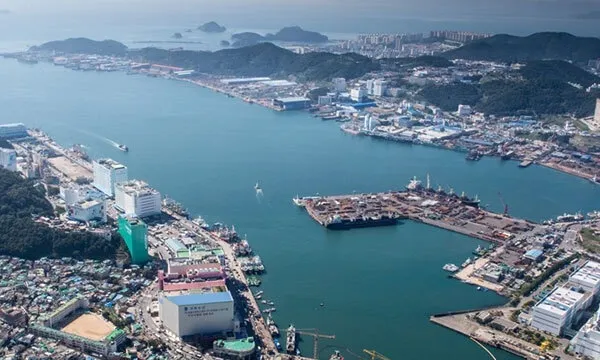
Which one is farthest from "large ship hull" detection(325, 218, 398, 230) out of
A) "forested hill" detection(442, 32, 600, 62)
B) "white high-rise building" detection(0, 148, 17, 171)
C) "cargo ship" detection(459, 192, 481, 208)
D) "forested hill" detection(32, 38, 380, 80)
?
"forested hill" detection(442, 32, 600, 62)

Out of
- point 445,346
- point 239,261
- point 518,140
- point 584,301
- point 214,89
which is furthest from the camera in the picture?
point 214,89

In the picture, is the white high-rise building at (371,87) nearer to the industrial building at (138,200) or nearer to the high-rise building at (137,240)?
the industrial building at (138,200)

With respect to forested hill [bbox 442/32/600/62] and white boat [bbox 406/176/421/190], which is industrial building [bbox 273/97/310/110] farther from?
forested hill [bbox 442/32/600/62]

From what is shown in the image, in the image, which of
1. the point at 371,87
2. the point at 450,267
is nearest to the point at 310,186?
the point at 450,267

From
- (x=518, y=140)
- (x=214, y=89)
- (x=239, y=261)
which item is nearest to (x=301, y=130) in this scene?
(x=518, y=140)

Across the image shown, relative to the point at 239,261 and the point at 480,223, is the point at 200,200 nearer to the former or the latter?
the point at 239,261

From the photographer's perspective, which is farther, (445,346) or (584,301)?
(584,301)
